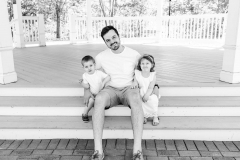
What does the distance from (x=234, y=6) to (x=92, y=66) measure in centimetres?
191

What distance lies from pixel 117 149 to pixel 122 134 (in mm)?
238

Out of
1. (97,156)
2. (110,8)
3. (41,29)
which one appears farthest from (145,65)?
(110,8)

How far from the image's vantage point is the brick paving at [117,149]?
216 centimetres

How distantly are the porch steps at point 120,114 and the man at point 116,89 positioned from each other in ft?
0.94

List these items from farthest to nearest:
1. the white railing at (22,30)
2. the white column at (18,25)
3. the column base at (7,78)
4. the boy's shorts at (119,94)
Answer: the white railing at (22,30), the white column at (18,25), the column base at (7,78), the boy's shorts at (119,94)

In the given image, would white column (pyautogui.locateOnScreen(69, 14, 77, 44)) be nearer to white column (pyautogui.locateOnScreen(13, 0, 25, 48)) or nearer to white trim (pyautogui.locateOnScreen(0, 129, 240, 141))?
white column (pyautogui.locateOnScreen(13, 0, 25, 48))

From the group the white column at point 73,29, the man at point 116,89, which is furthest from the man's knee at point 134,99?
the white column at point 73,29

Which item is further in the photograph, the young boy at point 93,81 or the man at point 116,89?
the young boy at point 93,81

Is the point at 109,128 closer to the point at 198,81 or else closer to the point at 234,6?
the point at 198,81

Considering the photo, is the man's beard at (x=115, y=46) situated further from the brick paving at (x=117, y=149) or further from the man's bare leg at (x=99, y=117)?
the brick paving at (x=117, y=149)

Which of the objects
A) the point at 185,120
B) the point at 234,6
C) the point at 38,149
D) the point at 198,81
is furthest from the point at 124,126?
the point at 234,6

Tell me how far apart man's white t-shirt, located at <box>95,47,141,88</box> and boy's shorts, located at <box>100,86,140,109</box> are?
0.26 feet

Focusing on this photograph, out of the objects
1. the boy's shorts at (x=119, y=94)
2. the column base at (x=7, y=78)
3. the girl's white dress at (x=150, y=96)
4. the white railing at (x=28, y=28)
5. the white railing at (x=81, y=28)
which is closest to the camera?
the boy's shorts at (x=119, y=94)

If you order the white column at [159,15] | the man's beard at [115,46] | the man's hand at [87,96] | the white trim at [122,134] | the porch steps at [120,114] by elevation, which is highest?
A: the white column at [159,15]
